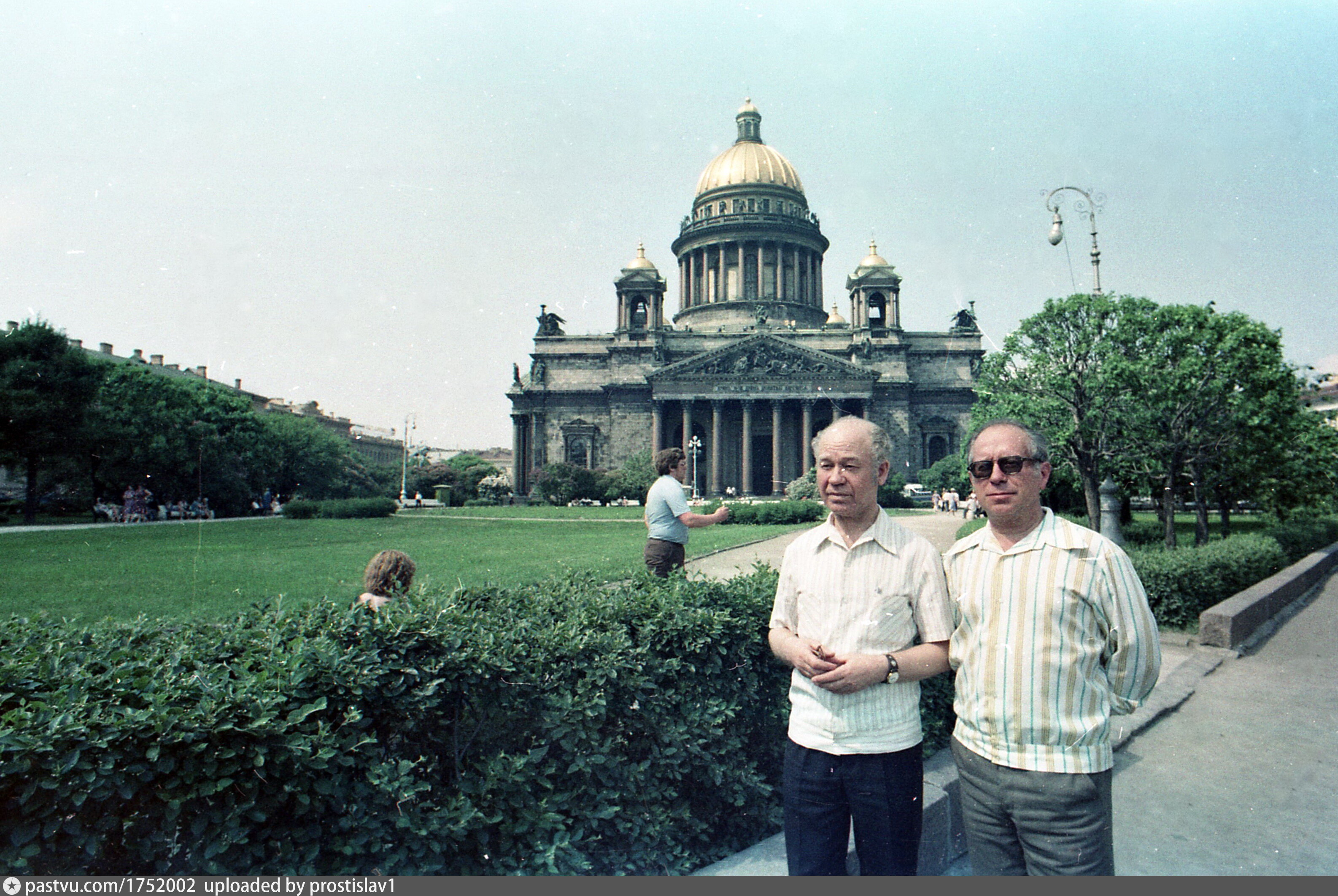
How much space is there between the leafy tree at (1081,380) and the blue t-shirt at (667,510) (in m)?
11.6

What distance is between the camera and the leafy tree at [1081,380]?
51.3ft

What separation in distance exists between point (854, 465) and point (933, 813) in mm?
2307

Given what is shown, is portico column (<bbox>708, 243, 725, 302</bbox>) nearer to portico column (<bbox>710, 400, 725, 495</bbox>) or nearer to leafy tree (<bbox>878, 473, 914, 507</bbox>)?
portico column (<bbox>710, 400, 725, 495</bbox>)

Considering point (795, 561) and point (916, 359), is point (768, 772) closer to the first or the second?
point (795, 561)

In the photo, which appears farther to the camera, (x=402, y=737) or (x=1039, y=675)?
(x=402, y=737)

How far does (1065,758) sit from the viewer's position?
7.97 ft

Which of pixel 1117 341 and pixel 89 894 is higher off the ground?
pixel 1117 341

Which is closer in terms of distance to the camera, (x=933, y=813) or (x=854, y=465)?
(x=854, y=465)

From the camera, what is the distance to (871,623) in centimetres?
276

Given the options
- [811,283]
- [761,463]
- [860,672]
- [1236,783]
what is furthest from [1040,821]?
[811,283]

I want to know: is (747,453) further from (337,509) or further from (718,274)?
(337,509)

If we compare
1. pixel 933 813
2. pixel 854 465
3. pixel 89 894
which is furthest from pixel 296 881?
pixel 933 813

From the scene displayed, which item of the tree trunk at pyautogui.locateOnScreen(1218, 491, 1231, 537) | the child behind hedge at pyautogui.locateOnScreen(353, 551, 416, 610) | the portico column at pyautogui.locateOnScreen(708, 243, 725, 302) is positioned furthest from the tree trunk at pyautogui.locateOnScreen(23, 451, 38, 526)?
the portico column at pyautogui.locateOnScreen(708, 243, 725, 302)

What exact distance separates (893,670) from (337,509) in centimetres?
3831
